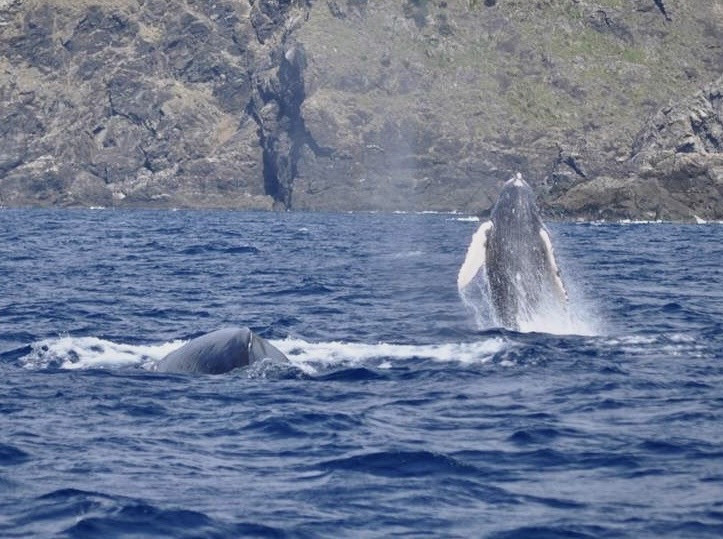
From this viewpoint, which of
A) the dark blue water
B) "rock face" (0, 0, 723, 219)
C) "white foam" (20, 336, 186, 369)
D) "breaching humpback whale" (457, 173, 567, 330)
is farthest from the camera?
"rock face" (0, 0, 723, 219)

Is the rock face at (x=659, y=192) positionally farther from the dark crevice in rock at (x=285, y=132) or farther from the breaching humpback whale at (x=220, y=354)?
the breaching humpback whale at (x=220, y=354)

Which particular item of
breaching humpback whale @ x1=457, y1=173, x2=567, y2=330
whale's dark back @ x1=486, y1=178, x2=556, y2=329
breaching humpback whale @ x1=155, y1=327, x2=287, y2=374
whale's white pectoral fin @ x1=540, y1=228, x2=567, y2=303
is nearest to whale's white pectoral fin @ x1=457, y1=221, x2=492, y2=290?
breaching humpback whale @ x1=457, y1=173, x2=567, y2=330

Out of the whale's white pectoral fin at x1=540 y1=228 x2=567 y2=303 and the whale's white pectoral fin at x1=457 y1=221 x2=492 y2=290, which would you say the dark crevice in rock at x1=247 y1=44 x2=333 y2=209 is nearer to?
the whale's white pectoral fin at x1=540 y1=228 x2=567 y2=303

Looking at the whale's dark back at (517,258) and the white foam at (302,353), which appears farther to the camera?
the whale's dark back at (517,258)

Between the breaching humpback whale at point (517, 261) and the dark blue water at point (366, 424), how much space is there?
70 centimetres

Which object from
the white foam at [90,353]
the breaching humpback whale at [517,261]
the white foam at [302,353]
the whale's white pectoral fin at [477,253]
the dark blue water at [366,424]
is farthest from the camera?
the breaching humpback whale at [517,261]

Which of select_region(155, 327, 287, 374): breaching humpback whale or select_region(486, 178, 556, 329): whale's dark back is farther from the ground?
select_region(486, 178, 556, 329): whale's dark back

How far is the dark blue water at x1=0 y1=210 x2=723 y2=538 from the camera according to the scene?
12.7 meters

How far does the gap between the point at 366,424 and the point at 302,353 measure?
6.29m

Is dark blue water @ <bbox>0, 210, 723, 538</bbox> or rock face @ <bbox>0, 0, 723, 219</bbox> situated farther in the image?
rock face @ <bbox>0, 0, 723, 219</bbox>

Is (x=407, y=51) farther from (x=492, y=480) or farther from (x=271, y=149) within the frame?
(x=492, y=480)

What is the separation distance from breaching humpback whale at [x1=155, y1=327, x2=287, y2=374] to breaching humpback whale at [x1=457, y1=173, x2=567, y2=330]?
3681 millimetres

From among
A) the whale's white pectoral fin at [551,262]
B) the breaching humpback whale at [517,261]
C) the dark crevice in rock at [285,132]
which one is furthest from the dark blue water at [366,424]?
the dark crevice in rock at [285,132]

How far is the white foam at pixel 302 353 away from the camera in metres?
A: 21.5
